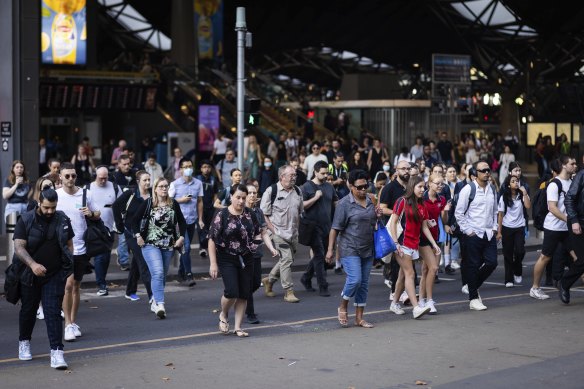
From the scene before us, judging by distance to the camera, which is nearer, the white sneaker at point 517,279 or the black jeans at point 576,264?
the black jeans at point 576,264

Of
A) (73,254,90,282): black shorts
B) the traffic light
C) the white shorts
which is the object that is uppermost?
the traffic light

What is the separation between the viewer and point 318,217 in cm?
1543

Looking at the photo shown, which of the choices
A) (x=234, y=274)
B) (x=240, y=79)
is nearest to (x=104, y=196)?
(x=234, y=274)

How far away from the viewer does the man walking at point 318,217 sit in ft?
49.3

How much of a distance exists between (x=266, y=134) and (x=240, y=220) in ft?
95.7

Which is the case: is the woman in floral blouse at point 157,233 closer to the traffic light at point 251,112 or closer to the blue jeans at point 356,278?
the blue jeans at point 356,278

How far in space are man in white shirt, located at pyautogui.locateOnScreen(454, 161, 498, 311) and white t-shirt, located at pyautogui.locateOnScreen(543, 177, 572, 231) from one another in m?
0.93

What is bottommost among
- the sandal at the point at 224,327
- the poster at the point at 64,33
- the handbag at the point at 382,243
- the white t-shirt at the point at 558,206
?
the sandal at the point at 224,327

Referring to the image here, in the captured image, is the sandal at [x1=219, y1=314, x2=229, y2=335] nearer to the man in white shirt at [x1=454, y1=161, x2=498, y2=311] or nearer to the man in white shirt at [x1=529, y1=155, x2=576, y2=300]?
the man in white shirt at [x1=454, y1=161, x2=498, y2=311]

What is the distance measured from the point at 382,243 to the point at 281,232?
2.71 m

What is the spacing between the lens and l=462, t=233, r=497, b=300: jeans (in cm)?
1340

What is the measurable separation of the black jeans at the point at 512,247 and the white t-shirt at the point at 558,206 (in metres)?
1.39

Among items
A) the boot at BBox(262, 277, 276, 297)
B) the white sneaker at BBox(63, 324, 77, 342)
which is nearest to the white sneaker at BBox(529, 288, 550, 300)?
the boot at BBox(262, 277, 276, 297)

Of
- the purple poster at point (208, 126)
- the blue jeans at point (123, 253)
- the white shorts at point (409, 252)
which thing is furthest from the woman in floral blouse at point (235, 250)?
the purple poster at point (208, 126)
